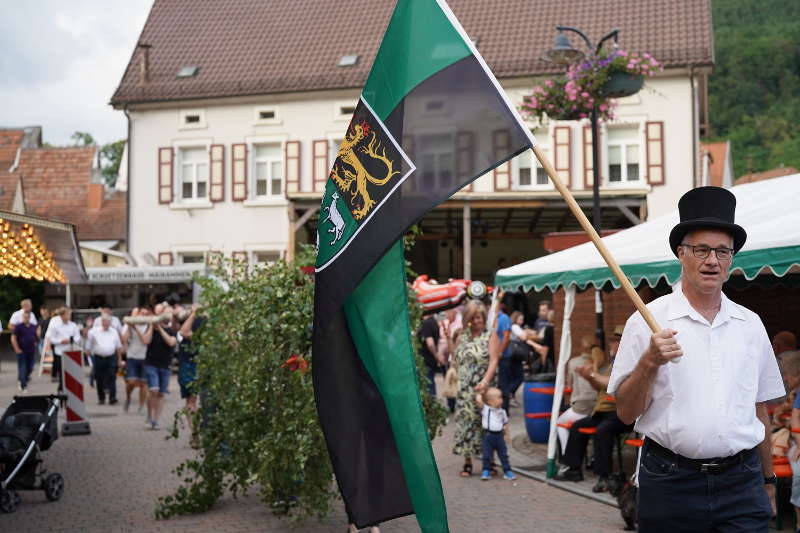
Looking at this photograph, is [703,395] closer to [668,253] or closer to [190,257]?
[668,253]

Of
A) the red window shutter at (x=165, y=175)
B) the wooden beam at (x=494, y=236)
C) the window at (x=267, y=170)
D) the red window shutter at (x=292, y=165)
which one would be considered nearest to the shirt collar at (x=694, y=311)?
the red window shutter at (x=292, y=165)

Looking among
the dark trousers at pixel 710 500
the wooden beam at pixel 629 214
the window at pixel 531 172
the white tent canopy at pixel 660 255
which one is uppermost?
the window at pixel 531 172

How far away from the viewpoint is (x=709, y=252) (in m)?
3.81

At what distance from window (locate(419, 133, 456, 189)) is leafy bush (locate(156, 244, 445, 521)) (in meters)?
3.12

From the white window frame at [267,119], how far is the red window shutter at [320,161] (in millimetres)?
1583

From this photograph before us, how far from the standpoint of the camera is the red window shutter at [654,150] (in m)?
31.0

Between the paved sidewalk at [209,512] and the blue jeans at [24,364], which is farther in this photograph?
the blue jeans at [24,364]

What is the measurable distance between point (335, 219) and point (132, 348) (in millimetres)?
11083

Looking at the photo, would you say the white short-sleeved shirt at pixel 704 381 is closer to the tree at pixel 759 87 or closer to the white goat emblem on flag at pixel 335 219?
the white goat emblem on flag at pixel 335 219

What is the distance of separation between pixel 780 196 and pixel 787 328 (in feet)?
11.1

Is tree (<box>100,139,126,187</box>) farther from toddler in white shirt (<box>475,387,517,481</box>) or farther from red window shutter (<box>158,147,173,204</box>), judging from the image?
toddler in white shirt (<box>475,387,517,481</box>)

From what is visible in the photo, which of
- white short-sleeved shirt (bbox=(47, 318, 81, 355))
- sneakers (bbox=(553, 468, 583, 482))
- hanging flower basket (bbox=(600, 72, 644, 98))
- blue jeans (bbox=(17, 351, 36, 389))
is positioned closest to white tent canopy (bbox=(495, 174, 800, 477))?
sneakers (bbox=(553, 468, 583, 482))

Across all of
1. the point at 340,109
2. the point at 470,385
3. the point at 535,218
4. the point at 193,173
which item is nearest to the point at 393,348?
the point at 470,385

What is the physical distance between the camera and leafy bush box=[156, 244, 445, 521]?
24.1ft
